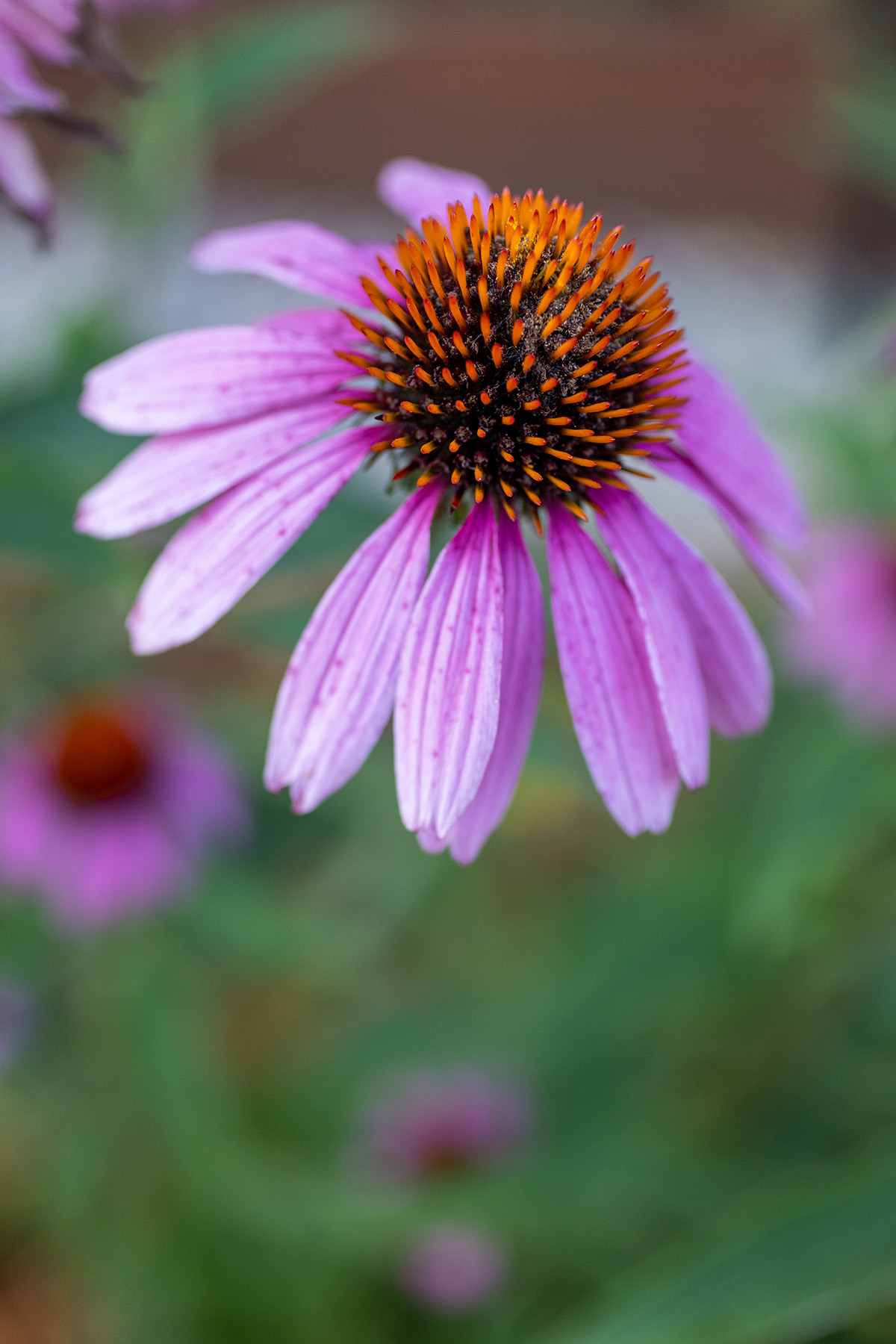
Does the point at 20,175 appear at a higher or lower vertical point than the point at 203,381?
higher

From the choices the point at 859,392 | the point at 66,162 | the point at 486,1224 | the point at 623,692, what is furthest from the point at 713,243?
the point at 623,692

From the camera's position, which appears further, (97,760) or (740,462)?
(97,760)

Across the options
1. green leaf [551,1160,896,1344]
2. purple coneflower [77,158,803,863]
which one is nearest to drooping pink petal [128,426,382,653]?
purple coneflower [77,158,803,863]

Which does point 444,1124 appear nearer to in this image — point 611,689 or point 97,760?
point 97,760

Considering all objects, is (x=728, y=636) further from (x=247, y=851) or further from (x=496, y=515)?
(x=247, y=851)

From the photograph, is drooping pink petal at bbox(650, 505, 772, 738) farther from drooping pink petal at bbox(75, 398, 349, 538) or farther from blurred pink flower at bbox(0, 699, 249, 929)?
blurred pink flower at bbox(0, 699, 249, 929)

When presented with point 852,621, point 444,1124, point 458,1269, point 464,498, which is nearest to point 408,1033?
point 444,1124
